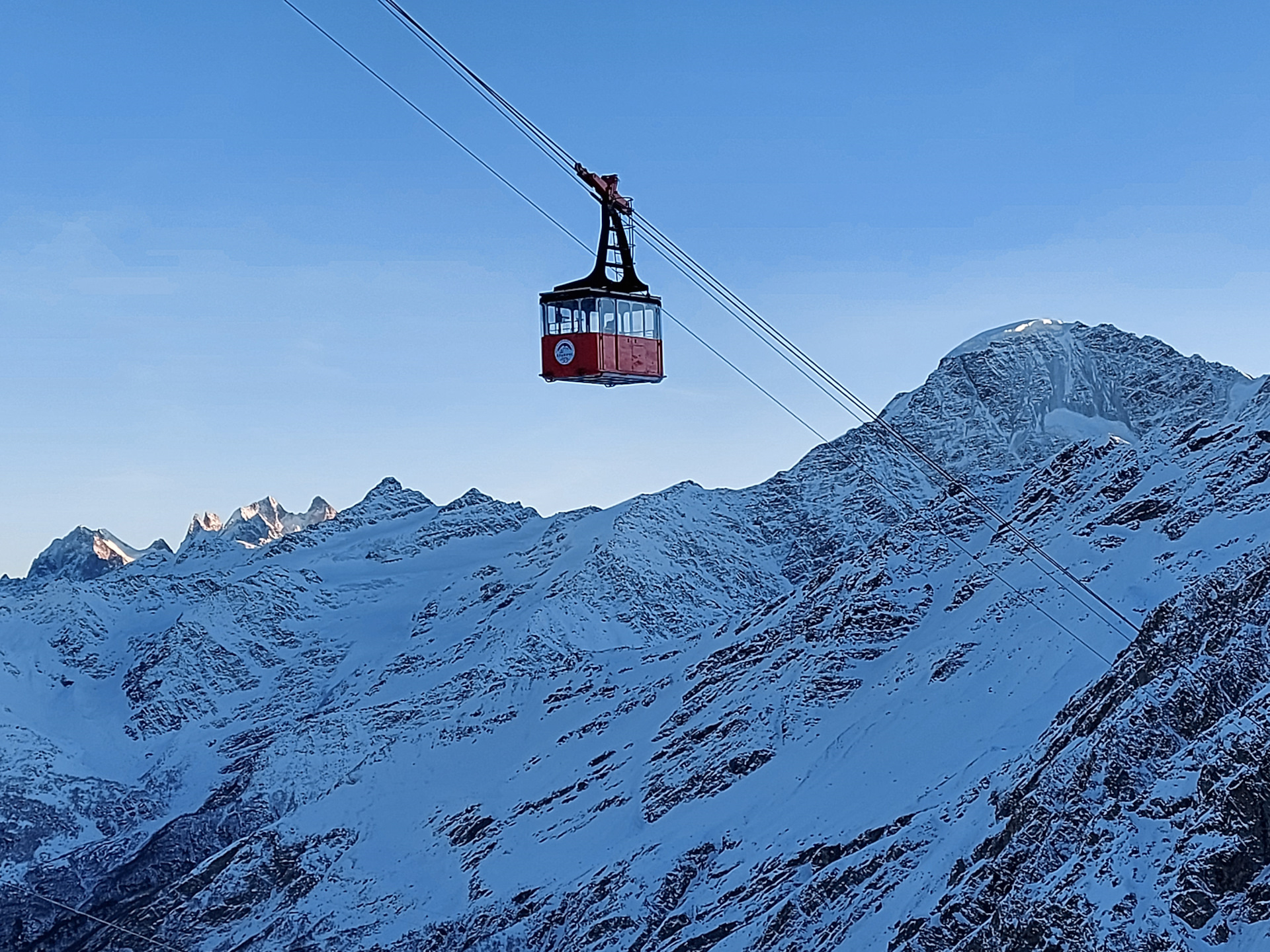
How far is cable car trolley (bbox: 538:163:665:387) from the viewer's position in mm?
41000

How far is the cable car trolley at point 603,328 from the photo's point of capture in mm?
41000

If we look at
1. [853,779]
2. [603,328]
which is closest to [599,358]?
[603,328]

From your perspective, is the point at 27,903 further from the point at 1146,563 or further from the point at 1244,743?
the point at 1244,743

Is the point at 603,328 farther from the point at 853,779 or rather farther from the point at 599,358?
the point at 853,779

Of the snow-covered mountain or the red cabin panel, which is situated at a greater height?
the red cabin panel

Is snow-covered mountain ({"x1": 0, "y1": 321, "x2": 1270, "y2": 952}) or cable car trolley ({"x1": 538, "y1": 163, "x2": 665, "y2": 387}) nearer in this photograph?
cable car trolley ({"x1": 538, "y1": 163, "x2": 665, "y2": 387})

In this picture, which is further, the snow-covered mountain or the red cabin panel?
the snow-covered mountain

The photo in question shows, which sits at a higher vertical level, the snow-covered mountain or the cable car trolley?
the cable car trolley

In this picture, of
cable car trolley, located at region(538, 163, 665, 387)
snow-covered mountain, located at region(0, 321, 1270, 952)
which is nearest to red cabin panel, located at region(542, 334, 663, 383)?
cable car trolley, located at region(538, 163, 665, 387)

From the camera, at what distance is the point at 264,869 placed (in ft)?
513

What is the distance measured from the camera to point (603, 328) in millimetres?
41594

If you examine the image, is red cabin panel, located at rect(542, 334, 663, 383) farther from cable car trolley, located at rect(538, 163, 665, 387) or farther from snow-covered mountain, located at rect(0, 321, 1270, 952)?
snow-covered mountain, located at rect(0, 321, 1270, 952)

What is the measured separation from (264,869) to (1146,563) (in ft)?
303

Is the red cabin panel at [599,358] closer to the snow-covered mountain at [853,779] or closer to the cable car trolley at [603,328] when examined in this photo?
the cable car trolley at [603,328]
